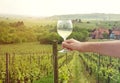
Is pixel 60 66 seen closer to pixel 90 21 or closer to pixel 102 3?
pixel 90 21

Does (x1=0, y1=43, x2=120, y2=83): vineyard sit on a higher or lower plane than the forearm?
lower

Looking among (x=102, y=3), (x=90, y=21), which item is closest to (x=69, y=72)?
(x=90, y=21)

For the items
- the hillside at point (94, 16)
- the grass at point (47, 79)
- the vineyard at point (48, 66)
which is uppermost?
the hillside at point (94, 16)

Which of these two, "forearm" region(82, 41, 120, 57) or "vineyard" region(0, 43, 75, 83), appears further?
"vineyard" region(0, 43, 75, 83)

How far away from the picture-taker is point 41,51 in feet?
7.33

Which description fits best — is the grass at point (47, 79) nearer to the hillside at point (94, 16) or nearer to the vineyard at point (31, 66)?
the vineyard at point (31, 66)

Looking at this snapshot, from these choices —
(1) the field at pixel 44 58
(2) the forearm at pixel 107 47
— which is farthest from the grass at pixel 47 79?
(2) the forearm at pixel 107 47

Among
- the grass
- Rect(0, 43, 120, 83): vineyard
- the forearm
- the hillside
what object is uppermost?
the hillside

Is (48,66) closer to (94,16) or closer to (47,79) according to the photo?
(47,79)

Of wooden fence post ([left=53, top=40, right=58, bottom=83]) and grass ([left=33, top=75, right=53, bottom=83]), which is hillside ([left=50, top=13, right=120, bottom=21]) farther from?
grass ([left=33, top=75, right=53, bottom=83])

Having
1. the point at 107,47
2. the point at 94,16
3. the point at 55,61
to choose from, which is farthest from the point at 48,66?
the point at 107,47

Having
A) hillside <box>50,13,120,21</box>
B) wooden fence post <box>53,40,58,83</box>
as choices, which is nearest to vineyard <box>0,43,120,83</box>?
wooden fence post <box>53,40,58,83</box>

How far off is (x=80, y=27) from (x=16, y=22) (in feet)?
1.46

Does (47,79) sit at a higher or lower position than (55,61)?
lower
